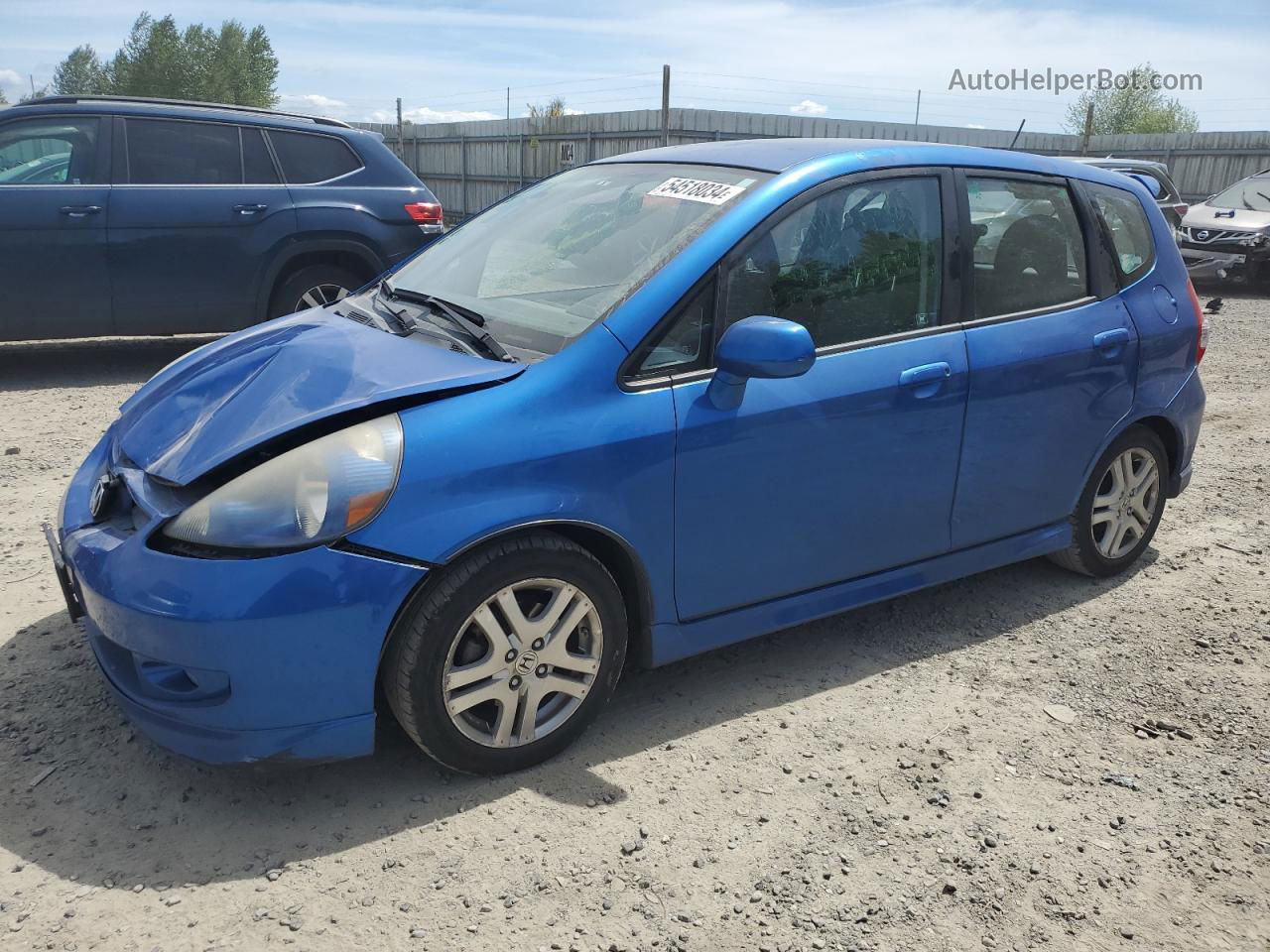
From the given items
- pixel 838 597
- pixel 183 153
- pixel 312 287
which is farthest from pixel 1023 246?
pixel 183 153

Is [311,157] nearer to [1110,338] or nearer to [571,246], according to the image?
[571,246]

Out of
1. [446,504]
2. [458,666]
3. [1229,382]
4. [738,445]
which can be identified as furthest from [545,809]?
[1229,382]

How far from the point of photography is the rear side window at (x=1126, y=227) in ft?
13.7

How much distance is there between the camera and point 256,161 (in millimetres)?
7664

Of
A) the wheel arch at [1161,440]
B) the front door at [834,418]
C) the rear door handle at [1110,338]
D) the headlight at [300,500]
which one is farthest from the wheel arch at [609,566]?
the rear door handle at [1110,338]

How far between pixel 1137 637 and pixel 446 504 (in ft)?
9.09

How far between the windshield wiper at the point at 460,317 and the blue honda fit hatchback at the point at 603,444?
0.01 metres

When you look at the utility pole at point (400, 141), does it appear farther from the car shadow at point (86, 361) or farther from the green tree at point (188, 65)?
the green tree at point (188, 65)

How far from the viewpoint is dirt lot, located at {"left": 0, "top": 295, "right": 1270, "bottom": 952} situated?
7.99 feet

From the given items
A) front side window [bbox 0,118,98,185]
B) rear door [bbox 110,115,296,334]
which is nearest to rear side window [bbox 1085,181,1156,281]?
rear door [bbox 110,115,296,334]

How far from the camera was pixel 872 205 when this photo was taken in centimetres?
346

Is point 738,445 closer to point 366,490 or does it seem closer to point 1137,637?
point 366,490

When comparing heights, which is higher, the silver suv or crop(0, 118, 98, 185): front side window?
crop(0, 118, 98, 185): front side window

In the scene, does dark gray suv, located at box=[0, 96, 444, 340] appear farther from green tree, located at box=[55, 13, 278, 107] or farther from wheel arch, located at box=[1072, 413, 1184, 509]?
green tree, located at box=[55, 13, 278, 107]
